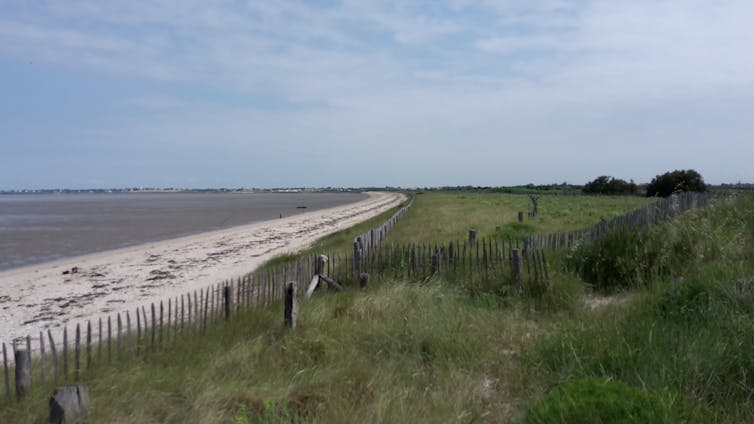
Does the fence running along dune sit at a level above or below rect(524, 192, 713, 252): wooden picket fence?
below

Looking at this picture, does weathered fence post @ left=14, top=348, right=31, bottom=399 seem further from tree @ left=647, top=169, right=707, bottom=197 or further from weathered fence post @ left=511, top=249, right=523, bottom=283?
tree @ left=647, top=169, right=707, bottom=197

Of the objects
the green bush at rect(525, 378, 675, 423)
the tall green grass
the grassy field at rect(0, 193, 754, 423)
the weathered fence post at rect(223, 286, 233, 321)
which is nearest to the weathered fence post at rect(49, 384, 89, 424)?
the grassy field at rect(0, 193, 754, 423)

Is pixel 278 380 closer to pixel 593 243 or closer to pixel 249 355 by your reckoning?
pixel 249 355

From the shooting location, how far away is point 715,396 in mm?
4059

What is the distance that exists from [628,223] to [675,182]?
47.6 meters

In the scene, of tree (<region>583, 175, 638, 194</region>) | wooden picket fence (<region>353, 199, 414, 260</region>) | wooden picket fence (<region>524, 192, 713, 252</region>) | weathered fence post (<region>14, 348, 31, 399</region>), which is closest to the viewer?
weathered fence post (<region>14, 348, 31, 399</region>)

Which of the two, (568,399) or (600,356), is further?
(600,356)

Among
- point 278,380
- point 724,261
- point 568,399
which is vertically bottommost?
point 278,380

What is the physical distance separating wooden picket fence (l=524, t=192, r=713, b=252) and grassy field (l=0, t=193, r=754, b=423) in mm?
2018

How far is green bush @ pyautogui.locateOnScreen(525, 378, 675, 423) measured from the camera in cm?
346

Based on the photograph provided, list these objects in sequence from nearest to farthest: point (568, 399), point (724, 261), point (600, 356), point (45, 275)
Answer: point (568, 399) → point (600, 356) → point (724, 261) → point (45, 275)

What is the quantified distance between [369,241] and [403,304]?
620cm

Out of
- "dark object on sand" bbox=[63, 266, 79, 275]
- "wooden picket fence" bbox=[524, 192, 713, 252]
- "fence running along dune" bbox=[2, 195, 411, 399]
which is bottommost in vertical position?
"dark object on sand" bbox=[63, 266, 79, 275]

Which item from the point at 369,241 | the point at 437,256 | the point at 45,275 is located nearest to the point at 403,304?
the point at 437,256
